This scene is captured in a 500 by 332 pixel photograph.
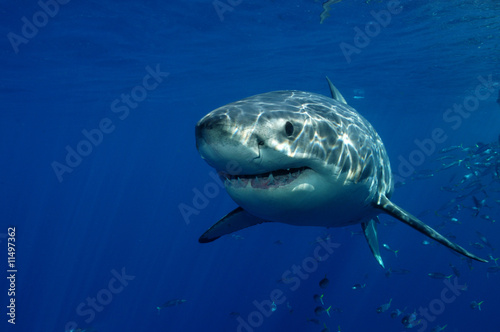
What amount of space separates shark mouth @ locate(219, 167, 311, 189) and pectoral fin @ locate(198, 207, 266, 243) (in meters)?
1.94

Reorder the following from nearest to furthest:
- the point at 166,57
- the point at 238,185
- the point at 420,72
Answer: the point at 238,185 → the point at 166,57 → the point at 420,72

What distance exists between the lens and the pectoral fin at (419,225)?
3693 mm

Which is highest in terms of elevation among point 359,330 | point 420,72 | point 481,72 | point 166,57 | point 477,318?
point 166,57

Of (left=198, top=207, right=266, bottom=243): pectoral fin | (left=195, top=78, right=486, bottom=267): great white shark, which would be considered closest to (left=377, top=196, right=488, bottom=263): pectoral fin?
(left=195, top=78, right=486, bottom=267): great white shark

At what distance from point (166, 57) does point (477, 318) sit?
32.2m

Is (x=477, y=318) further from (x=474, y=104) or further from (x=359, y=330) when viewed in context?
(x=474, y=104)

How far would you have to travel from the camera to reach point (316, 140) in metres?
Result: 2.87

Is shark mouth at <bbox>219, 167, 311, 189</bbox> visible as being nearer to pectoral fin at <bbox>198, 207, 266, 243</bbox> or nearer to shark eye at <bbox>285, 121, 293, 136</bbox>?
shark eye at <bbox>285, 121, 293, 136</bbox>

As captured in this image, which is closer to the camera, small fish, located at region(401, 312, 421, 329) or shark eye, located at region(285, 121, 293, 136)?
shark eye, located at region(285, 121, 293, 136)

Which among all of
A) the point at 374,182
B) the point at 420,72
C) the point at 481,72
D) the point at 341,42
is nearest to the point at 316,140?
the point at 374,182

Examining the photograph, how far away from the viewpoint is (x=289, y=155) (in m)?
2.54

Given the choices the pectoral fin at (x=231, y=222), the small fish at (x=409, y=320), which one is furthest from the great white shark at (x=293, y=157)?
the small fish at (x=409, y=320)

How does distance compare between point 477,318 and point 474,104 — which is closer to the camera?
point 477,318

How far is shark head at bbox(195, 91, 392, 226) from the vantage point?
7.60ft
